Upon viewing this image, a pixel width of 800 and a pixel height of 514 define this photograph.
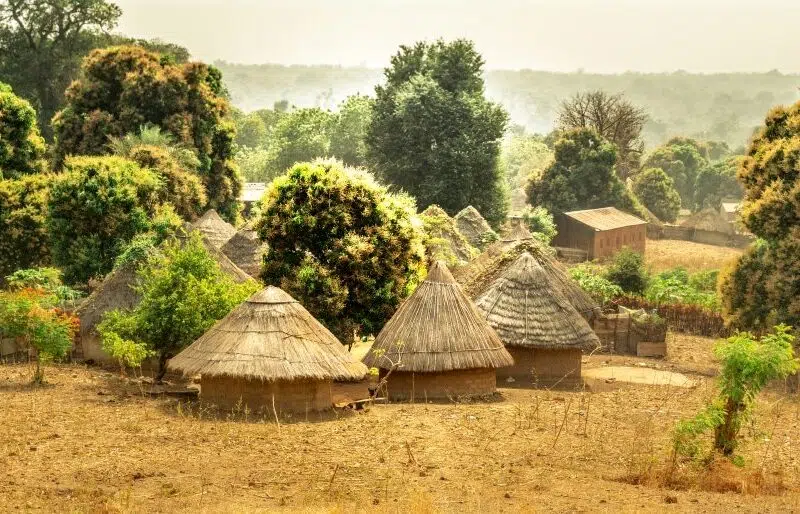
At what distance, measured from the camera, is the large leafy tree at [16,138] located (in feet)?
122

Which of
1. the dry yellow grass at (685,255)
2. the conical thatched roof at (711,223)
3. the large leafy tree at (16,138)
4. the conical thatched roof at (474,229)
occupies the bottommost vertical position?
the dry yellow grass at (685,255)

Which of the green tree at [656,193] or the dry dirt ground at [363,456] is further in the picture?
the green tree at [656,193]

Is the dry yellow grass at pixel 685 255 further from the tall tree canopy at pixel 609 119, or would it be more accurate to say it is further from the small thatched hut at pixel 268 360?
the small thatched hut at pixel 268 360

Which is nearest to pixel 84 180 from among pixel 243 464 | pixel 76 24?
pixel 243 464

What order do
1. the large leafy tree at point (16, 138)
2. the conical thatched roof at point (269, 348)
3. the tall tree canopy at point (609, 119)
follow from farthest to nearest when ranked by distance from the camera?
the tall tree canopy at point (609, 119), the large leafy tree at point (16, 138), the conical thatched roof at point (269, 348)

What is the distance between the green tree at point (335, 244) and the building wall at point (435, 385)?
112 inches

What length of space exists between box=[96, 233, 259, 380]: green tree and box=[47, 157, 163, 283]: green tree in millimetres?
6806

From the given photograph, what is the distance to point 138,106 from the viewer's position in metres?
39.8

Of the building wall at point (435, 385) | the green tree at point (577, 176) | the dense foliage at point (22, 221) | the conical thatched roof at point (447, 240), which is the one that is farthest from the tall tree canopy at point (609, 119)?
the building wall at point (435, 385)

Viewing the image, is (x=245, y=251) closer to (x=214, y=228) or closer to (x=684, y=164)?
(x=214, y=228)

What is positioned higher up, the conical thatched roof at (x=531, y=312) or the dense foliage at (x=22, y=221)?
the dense foliage at (x=22, y=221)

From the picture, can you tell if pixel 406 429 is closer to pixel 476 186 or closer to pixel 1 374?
pixel 1 374

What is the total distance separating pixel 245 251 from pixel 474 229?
8794mm

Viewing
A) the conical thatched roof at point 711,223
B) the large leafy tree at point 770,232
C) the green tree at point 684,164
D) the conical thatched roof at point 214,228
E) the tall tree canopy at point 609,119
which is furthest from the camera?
the green tree at point 684,164
